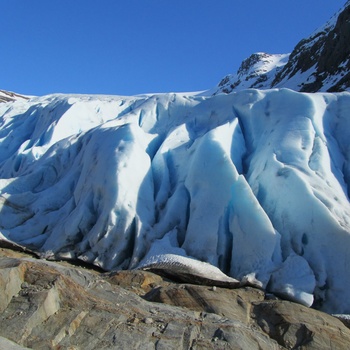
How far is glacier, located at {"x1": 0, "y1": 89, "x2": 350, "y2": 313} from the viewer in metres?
6.46

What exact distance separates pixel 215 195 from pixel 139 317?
3479 mm

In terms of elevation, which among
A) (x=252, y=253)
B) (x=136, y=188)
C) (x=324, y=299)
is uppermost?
(x=136, y=188)

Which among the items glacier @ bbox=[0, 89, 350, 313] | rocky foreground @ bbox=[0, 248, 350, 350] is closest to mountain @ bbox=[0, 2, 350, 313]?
glacier @ bbox=[0, 89, 350, 313]

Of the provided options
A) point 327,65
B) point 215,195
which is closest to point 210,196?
point 215,195

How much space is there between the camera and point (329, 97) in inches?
374

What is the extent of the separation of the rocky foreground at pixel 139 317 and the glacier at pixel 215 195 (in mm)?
999

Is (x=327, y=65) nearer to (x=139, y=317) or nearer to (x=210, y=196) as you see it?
(x=210, y=196)

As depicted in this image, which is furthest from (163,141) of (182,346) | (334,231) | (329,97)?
(182,346)

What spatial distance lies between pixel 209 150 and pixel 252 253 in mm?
2515

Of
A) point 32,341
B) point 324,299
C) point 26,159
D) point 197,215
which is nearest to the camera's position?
point 32,341

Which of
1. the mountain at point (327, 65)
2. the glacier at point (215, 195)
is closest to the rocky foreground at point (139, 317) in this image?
the glacier at point (215, 195)

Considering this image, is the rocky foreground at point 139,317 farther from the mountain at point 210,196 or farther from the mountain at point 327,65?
the mountain at point 327,65

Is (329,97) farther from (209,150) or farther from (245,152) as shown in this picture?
(209,150)

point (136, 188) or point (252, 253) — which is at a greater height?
point (136, 188)
